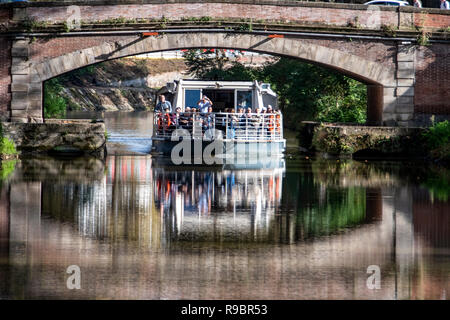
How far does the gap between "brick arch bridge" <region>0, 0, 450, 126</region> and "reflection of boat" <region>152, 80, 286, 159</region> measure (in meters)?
1.64

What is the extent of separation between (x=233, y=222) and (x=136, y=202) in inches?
121

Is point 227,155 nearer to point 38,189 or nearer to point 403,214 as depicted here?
point 38,189

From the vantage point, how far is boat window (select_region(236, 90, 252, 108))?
32281mm

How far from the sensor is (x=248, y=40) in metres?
31.6

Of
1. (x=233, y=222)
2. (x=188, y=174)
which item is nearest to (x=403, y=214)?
(x=233, y=222)

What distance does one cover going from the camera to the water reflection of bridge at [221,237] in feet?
33.4

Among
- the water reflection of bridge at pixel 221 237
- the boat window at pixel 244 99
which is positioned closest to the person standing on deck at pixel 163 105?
the boat window at pixel 244 99

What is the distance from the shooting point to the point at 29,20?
3072cm

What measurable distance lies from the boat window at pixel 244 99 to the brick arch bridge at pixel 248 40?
1.73 m

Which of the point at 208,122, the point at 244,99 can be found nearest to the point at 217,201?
the point at 208,122

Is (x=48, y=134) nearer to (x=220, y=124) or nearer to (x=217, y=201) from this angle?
(x=220, y=124)

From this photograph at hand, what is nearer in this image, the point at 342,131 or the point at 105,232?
the point at 105,232

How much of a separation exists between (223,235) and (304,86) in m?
34.8

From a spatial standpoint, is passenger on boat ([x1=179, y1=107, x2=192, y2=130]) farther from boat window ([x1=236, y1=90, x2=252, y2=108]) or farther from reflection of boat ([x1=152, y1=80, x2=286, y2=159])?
boat window ([x1=236, y1=90, x2=252, y2=108])
